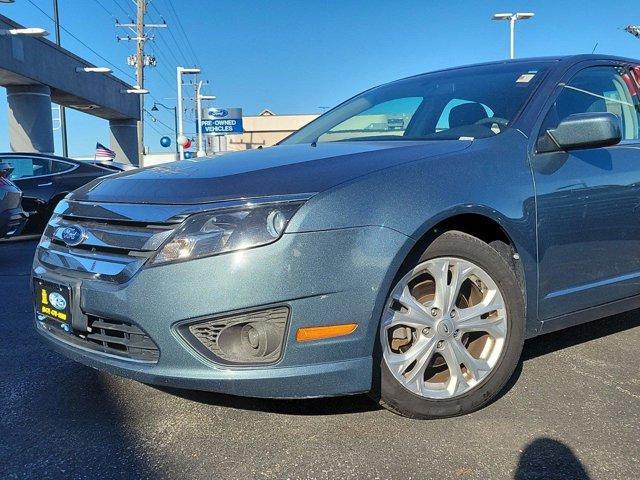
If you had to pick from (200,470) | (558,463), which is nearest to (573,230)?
(558,463)

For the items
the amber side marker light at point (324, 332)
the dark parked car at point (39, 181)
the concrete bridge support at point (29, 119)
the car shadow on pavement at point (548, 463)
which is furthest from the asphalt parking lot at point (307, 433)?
the concrete bridge support at point (29, 119)

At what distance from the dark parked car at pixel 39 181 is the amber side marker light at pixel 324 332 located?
771 centimetres

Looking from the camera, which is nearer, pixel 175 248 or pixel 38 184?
pixel 175 248

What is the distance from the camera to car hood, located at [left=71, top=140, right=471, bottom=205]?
7.41 ft

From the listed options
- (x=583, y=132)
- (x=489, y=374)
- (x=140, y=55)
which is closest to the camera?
(x=489, y=374)

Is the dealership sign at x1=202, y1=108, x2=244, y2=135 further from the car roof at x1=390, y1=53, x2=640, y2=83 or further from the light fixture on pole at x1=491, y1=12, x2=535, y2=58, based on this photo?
the car roof at x1=390, y1=53, x2=640, y2=83

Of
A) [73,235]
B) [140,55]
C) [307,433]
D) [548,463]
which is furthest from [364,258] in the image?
[140,55]

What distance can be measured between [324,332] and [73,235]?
1165mm

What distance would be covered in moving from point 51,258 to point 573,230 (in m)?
2.41

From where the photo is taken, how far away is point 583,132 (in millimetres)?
2750

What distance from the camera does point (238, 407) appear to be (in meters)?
2.64

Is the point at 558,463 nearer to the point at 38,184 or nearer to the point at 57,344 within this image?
the point at 57,344

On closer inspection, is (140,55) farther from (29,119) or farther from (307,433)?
(307,433)

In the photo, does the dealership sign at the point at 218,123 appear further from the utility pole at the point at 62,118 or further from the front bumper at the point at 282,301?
the front bumper at the point at 282,301
